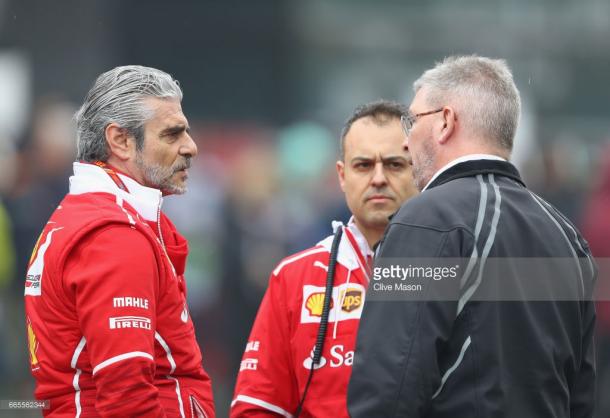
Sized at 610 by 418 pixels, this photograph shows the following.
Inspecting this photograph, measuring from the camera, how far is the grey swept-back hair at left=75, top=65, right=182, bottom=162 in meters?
4.34

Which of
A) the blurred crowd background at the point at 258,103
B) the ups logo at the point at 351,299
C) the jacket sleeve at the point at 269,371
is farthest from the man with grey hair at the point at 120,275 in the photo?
the blurred crowd background at the point at 258,103

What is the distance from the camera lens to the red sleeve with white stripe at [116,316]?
3842 millimetres

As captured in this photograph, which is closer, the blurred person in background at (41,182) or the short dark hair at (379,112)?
the short dark hair at (379,112)

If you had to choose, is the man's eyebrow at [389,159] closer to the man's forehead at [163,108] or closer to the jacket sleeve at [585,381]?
the man's forehead at [163,108]

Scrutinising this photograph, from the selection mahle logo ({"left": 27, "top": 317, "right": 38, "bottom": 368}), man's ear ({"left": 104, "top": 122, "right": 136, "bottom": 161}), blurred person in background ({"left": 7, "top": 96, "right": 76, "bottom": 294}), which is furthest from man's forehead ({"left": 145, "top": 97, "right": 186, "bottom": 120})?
blurred person in background ({"left": 7, "top": 96, "right": 76, "bottom": 294})

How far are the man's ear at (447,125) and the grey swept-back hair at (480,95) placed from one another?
0.03 metres

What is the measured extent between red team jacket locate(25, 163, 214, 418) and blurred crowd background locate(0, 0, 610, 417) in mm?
4567

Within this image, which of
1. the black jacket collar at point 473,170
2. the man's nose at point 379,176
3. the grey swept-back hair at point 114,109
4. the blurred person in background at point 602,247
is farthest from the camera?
the blurred person in background at point 602,247

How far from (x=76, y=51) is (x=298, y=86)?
6890 millimetres

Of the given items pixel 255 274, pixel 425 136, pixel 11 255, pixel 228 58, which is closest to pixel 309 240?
pixel 255 274

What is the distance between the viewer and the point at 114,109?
4340 millimetres

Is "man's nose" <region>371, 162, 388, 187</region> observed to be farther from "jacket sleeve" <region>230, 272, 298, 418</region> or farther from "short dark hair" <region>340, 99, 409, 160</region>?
"jacket sleeve" <region>230, 272, 298, 418</region>

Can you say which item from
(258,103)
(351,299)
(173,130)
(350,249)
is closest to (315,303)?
(351,299)

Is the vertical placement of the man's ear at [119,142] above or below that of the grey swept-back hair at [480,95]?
below
